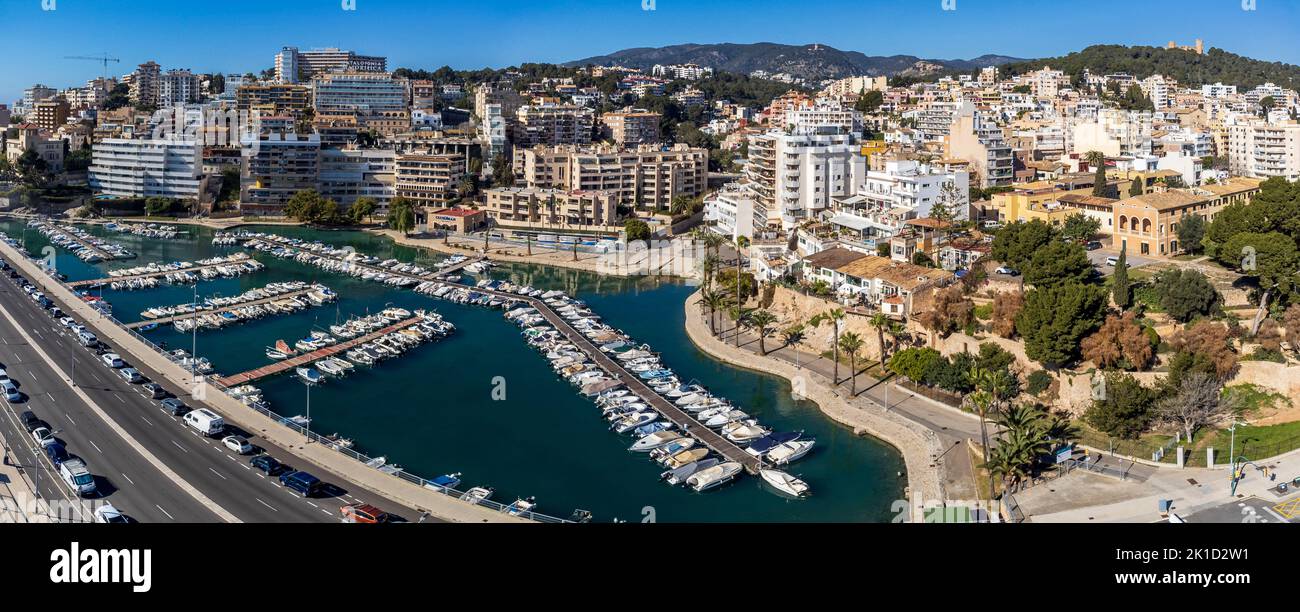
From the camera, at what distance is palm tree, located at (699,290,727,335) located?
47.4 feet

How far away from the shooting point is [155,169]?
90.2 ft

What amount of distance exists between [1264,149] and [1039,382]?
16815mm

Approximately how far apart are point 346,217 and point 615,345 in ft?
46.1

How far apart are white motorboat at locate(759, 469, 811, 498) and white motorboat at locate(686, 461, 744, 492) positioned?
11.9 inches

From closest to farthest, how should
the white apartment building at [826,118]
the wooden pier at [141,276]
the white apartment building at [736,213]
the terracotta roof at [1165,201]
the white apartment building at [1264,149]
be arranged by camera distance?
the terracotta roof at [1165,201] → the wooden pier at [141,276] → the white apartment building at [736,213] → the white apartment building at [1264,149] → the white apartment building at [826,118]

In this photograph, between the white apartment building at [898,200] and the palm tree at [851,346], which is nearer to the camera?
the palm tree at [851,346]

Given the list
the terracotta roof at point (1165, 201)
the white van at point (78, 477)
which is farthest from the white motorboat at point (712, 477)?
the terracotta roof at point (1165, 201)

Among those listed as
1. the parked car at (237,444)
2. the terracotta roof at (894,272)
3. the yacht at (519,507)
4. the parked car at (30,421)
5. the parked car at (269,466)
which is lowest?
the yacht at (519,507)

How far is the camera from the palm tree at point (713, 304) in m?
14.4

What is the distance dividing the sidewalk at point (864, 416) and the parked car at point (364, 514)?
443 centimetres

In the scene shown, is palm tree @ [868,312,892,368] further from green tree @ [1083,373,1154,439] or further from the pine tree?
green tree @ [1083,373,1154,439]

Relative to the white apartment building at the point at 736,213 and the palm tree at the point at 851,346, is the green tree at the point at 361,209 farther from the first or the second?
the palm tree at the point at 851,346

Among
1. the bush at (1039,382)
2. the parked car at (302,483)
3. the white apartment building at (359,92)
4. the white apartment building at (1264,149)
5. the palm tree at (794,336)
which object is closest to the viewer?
the parked car at (302,483)

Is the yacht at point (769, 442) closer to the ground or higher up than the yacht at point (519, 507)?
higher up
